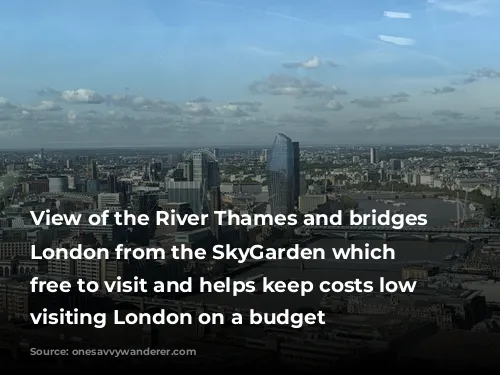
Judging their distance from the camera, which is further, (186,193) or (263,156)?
(263,156)

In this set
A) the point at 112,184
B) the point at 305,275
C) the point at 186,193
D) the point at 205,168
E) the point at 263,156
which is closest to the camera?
the point at 305,275

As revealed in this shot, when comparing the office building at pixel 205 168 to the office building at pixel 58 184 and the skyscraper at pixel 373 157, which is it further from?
the skyscraper at pixel 373 157

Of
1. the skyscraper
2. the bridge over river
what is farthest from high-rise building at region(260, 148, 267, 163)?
the bridge over river

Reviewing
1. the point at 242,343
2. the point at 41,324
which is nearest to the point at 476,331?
the point at 242,343

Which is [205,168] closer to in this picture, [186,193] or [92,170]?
[186,193]

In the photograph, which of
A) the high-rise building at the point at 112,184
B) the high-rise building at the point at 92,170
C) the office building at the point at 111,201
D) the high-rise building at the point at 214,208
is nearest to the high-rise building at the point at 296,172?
the high-rise building at the point at 214,208

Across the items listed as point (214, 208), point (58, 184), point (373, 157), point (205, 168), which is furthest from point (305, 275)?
point (373, 157)
